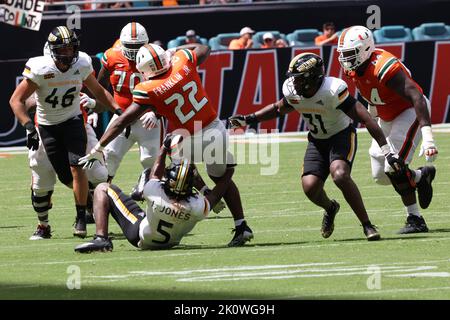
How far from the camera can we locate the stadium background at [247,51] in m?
22.5

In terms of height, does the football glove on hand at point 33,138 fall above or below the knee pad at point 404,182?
above

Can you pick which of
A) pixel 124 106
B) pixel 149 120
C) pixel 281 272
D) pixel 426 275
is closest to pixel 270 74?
pixel 124 106

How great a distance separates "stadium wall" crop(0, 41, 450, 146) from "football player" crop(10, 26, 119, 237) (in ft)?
31.2

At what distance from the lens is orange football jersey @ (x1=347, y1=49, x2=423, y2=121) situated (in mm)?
11469

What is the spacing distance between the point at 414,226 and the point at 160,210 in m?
2.69

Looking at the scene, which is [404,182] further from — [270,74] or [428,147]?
[270,74]

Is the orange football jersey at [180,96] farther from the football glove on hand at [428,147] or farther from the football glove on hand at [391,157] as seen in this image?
the football glove on hand at [428,147]

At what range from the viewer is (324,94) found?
10891 millimetres

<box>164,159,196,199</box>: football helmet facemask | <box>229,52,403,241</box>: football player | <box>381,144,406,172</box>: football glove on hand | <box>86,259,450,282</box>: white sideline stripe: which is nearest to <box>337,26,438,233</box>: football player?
<box>381,144,406,172</box>: football glove on hand

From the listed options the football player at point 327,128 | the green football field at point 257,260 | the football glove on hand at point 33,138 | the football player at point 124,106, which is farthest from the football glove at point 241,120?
the football player at point 124,106

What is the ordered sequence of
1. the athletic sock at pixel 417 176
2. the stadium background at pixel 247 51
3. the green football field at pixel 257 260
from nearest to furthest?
the green football field at pixel 257 260 < the athletic sock at pixel 417 176 < the stadium background at pixel 247 51

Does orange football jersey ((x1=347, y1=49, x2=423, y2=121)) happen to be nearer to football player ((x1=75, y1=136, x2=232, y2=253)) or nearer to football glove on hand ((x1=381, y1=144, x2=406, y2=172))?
football glove on hand ((x1=381, y1=144, x2=406, y2=172))

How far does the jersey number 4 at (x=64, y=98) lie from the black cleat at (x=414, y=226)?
3.36m
